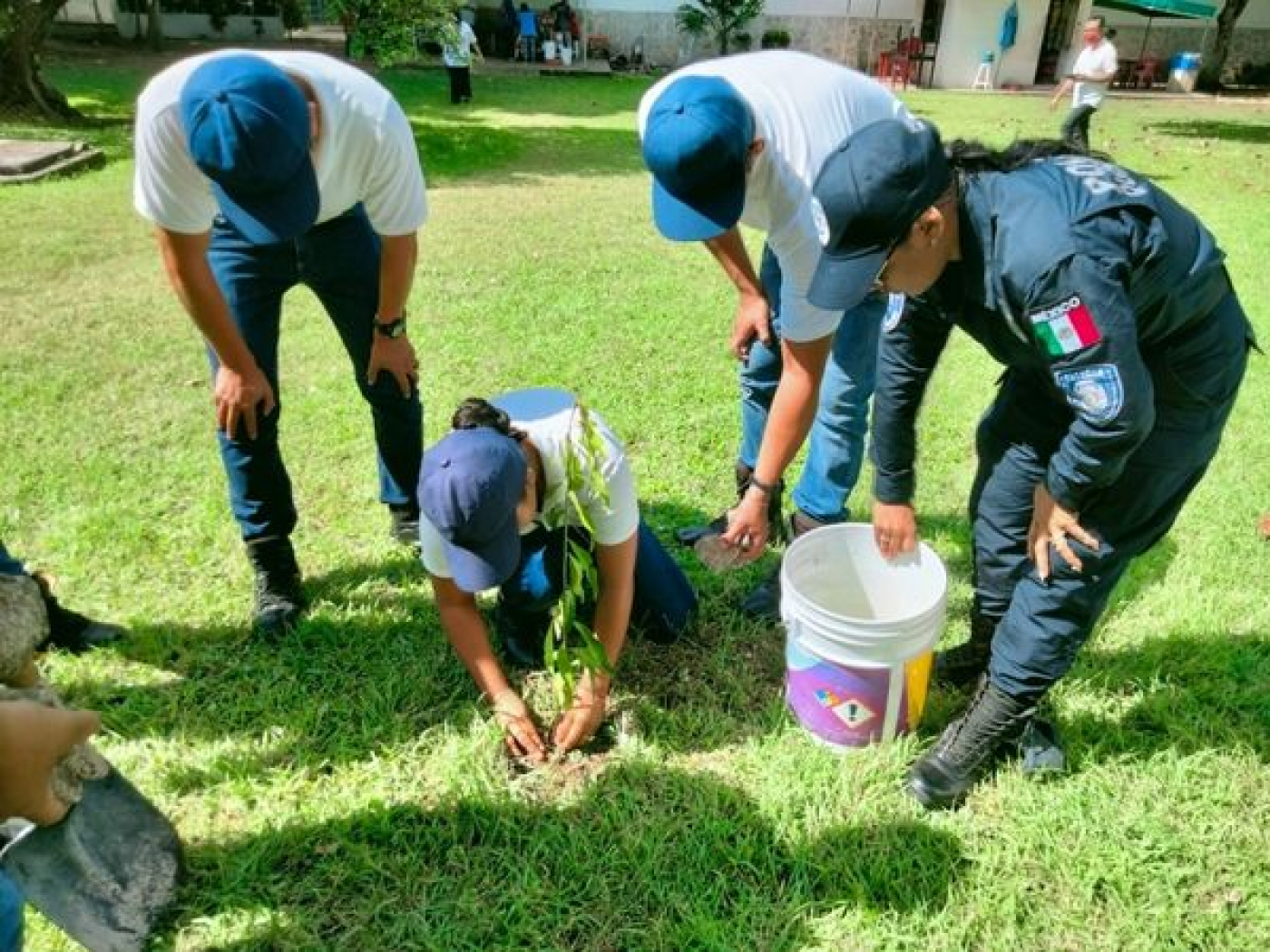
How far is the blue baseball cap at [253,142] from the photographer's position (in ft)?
5.95

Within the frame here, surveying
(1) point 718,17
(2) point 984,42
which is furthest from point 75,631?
(2) point 984,42

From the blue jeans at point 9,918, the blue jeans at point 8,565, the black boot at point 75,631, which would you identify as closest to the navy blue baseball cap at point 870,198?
the blue jeans at point 9,918

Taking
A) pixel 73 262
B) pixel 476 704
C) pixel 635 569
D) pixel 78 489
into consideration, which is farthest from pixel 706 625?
pixel 73 262

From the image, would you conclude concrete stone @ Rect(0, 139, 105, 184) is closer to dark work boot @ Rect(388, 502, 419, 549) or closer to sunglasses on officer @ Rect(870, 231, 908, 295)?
dark work boot @ Rect(388, 502, 419, 549)

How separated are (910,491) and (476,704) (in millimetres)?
1271

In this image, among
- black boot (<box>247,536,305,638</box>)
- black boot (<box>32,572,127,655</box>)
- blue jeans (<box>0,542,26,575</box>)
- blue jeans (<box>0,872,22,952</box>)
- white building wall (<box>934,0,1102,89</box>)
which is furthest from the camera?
white building wall (<box>934,0,1102,89</box>)

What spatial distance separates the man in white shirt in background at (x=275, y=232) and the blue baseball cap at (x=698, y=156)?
71 centimetres

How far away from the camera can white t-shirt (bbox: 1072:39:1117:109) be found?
33.5ft

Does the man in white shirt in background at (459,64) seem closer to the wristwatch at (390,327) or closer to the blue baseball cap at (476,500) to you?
the wristwatch at (390,327)

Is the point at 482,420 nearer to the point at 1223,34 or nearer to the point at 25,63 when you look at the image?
the point at 25,63

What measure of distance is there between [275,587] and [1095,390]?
2.29 m

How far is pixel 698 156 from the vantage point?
1853 millimetres

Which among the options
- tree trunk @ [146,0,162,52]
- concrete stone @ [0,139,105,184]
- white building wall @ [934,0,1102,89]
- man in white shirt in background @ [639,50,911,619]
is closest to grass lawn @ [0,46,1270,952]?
man in white shirt in background @ [639,50,911,619]

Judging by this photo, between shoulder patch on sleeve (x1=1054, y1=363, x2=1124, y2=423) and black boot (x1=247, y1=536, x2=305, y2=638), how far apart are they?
2.19 m
